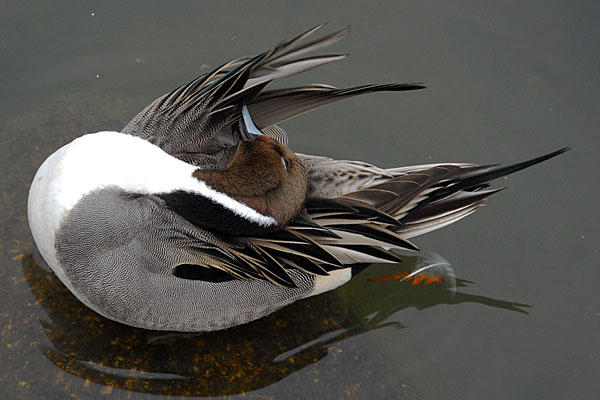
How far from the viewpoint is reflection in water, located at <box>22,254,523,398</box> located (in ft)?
12.3

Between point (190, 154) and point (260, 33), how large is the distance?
75.0 inches

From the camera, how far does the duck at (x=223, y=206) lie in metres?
3.22

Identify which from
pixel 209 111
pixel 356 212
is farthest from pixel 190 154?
pixel 356 212

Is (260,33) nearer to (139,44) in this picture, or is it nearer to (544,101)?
(139,44)

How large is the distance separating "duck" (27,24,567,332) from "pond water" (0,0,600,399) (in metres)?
0.32

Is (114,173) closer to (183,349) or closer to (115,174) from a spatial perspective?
(115,174)

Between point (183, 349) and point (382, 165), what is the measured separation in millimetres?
1829

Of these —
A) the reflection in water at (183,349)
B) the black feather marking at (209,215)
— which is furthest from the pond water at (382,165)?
the black feather marking at (209,215)

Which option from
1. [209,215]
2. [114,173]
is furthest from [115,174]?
[209,215]

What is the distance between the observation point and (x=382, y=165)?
4.84 m

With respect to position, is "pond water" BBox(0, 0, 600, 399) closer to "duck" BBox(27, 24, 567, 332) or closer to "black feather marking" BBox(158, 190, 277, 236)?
"duck" BBox(27, 24, 567, 332)

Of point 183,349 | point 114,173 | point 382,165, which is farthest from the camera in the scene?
point 382,165

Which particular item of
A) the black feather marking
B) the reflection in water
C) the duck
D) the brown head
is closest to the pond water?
the reflection in water

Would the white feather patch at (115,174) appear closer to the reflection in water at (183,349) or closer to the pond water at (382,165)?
the reflection in water at (183,349)
